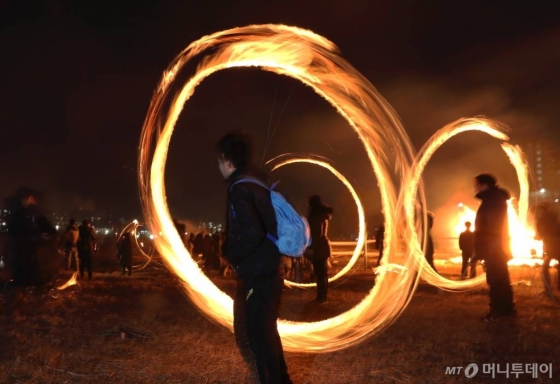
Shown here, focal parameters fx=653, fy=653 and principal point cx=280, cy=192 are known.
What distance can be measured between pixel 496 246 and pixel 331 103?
2.84 meters

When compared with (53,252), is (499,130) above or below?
above

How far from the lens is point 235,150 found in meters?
4.17

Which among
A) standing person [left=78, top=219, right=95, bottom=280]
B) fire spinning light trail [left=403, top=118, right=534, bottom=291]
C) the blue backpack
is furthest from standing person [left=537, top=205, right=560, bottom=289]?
standing person [left=78, top=219, right=95, bottom=280]

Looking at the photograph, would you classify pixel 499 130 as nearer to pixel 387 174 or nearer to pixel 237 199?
pixel 387 174

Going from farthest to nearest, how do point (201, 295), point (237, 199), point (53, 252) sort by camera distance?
point (53, 252), point (201, 295), point (237, 199)

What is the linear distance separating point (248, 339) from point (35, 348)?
9.80ft

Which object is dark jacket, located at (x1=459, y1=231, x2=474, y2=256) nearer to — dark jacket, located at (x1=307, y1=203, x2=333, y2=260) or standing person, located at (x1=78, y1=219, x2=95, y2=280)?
dark jacket, located at (x1=307, y1=203, x2=333, y2=260)

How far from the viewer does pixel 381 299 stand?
8.20 metres

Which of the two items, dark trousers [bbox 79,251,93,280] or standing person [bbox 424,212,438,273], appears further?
dark trousers [bbox 79,251,93,280]

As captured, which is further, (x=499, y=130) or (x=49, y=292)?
(x=499, y=130)

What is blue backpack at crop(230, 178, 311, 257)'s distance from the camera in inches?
158

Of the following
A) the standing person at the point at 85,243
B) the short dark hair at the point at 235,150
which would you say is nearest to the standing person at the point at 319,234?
the short dark hair at the point at 235,150

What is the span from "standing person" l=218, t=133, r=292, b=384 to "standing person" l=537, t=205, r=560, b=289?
25.2 feet

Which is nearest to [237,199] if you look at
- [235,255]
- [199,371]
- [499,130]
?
[235,255]
